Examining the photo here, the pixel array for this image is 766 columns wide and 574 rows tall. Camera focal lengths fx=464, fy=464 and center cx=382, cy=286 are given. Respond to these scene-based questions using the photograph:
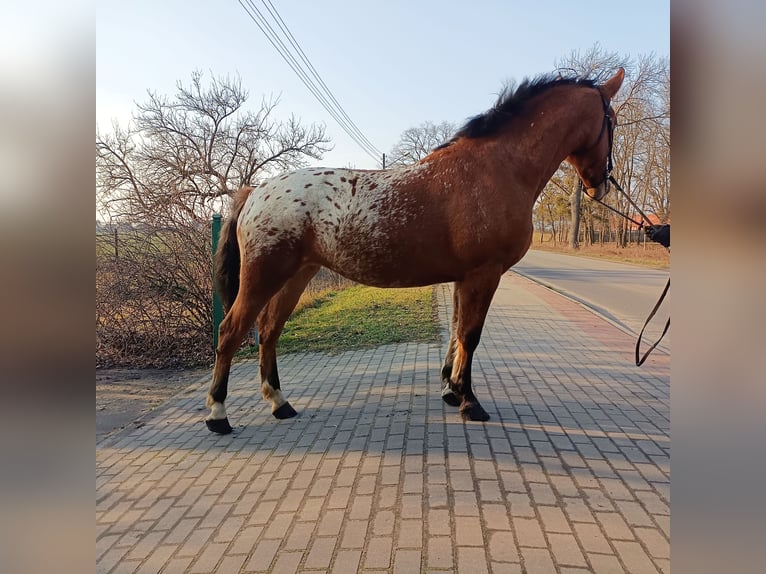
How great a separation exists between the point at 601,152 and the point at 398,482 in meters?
2.97

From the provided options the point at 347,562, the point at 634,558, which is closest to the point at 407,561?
the point at 347,562

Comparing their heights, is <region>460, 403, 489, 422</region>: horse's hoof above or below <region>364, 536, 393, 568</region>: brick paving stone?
above

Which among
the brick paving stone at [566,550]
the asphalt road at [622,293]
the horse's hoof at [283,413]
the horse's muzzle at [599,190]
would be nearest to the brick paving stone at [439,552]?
the brick paving stone at [566,550]

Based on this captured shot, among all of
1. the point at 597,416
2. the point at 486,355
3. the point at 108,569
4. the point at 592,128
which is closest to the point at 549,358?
the point at 486,355

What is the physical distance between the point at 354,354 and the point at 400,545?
4311 mm

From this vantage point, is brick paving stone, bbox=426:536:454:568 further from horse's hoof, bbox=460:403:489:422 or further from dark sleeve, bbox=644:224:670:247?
dark sleeve, bbox=644:224:670:247

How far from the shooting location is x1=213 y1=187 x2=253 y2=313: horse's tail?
387 centimetres

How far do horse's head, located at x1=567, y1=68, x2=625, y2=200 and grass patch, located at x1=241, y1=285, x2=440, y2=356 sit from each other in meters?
3.65

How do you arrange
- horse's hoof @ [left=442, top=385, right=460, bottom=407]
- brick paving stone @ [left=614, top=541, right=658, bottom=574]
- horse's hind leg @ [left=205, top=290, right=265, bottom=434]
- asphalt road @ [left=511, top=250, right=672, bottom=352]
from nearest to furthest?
brick paving stone @ [left=614, top=541, right=658, bottom=574], horse's hind leg @ [left=205, top=290, right=265, bottom=434], horse's hoof @ [left=442, top=385, right=460, bottom=407], asphalt road @ [left=511, top=250, right=672, bottom=352]

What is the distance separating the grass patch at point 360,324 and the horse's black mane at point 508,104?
388 cm

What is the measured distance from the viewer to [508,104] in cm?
361

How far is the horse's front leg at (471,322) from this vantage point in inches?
137

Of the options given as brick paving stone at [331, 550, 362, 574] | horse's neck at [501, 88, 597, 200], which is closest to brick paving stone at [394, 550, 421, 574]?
brick paving stone at [331, 550, 362, 574]
